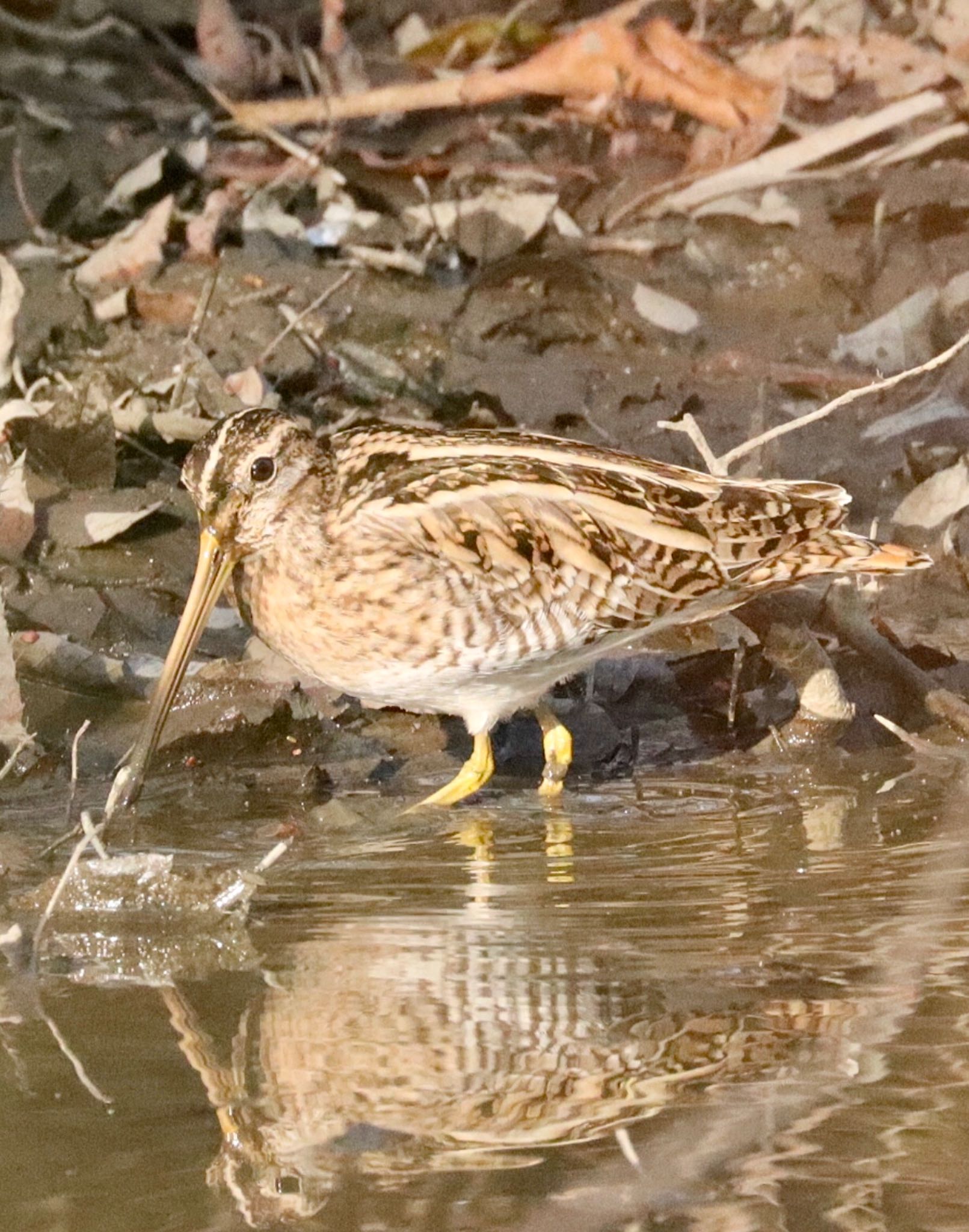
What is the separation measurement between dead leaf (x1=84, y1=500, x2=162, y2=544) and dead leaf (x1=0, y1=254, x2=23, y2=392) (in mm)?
778

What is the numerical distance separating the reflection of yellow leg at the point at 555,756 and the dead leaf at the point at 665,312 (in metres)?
2.66

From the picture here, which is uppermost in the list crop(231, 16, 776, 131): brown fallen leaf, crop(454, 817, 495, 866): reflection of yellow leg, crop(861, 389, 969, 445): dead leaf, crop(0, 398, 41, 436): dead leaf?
crop(231, 16, 776, 131): brown fallen leaf

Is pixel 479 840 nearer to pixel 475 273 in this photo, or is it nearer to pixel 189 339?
pixel 189 339

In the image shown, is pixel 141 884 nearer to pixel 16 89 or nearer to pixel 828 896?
pixel 828 896

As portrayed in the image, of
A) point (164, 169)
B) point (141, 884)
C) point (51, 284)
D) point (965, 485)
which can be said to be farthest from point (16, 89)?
point (141, 884)

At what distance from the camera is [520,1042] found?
3.26m

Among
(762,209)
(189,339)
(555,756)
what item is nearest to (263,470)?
(555,756)

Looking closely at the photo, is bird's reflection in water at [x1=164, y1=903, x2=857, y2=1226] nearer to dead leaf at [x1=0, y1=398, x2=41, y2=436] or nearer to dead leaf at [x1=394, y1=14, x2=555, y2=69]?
dead leaf at [x1=0, y1=398, x2=41, y2=436]

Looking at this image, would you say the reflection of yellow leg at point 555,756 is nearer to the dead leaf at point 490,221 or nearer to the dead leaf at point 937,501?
the dead leaf at point 937,501

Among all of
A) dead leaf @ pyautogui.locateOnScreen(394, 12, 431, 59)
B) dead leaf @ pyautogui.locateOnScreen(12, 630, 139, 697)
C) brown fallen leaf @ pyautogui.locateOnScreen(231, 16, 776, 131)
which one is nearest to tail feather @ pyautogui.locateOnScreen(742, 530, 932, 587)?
dead leaf @ pyautogui.locateOnScreen(12, 630, 139, 697)

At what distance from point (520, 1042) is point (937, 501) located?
328cm

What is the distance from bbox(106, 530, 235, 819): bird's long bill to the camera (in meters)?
4.89

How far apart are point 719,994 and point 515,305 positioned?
4591 mm

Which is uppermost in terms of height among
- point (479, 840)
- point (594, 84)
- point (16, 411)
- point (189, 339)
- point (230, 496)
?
point (594, 84)
